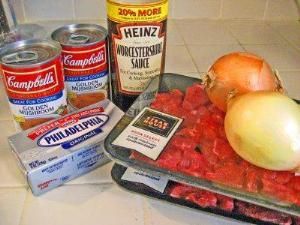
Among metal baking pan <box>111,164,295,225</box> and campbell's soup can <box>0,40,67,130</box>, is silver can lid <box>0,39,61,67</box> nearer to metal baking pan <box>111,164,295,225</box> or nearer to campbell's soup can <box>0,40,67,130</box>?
campbell's soup can <box>0,40,67,130</box>

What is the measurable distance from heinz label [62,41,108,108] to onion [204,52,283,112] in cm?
15

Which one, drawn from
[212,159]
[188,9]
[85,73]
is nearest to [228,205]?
[212,159]

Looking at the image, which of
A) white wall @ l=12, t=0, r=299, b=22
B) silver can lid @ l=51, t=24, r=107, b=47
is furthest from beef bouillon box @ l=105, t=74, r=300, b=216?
white wall @ l=12, t=0, r=299, b=22

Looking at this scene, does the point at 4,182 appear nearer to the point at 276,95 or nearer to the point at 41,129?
the point at 41,129

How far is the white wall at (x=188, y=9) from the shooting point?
848mm

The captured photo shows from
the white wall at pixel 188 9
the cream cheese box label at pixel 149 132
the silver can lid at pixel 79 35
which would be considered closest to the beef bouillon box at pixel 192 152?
the cream cheese box label at pixel 149 132

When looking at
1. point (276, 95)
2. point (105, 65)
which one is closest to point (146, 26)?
point (105, 65)

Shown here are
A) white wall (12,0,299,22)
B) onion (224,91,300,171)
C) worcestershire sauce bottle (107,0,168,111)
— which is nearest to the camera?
onion (224,91,300,171)

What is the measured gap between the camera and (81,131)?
1.57 ft

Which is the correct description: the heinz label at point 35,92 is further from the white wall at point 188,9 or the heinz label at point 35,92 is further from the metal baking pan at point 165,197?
the white wall at point 188,9

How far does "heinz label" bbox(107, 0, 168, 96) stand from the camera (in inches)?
18.8

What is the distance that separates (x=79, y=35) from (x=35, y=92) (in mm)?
114

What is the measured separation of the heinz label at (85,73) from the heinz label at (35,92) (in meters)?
0.03

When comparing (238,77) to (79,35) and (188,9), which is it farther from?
(188,9)
